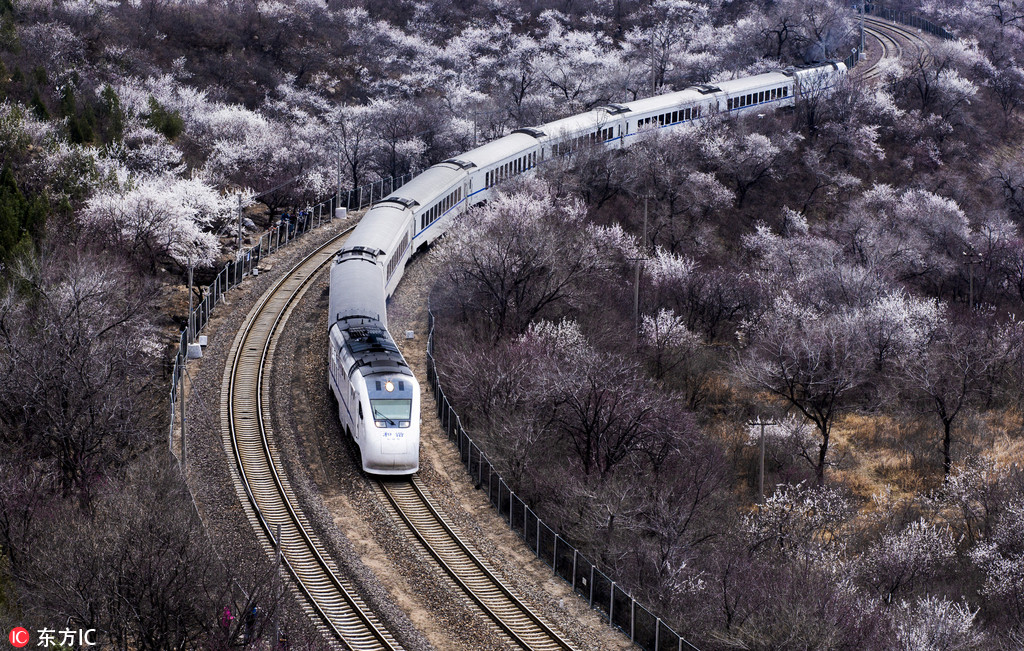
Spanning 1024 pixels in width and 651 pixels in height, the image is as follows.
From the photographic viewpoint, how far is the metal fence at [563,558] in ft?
104

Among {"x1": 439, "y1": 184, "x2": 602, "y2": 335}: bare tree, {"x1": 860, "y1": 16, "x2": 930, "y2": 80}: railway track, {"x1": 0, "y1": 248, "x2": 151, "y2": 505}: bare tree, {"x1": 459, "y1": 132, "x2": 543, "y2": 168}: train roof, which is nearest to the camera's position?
{"x1": 0, "y1": 248, "x2": 151, "y2": 505}: bare tree

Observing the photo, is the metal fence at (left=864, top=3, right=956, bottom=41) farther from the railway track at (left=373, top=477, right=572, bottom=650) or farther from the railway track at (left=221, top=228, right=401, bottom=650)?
the railway track at (left=373, top=477, right=572, bottom=650)

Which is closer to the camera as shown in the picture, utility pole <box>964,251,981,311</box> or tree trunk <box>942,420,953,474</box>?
tree trunk <box>942,420,953,474</box>

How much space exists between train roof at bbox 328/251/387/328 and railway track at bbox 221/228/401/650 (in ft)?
13.6

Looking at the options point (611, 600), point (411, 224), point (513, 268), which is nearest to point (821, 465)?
point (611, 600)

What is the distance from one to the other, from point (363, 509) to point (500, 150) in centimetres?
3621

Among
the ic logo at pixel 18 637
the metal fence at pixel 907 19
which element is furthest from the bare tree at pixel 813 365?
the metal fence at pixel 907 19

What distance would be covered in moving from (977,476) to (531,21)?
81547 millimetres

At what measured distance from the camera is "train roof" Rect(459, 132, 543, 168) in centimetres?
6681

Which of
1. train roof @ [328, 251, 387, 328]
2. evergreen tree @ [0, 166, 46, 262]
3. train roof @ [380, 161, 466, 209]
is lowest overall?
train roof @ [328, 251, 387, 328]

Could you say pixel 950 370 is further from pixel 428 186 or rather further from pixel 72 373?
pixel 72 373

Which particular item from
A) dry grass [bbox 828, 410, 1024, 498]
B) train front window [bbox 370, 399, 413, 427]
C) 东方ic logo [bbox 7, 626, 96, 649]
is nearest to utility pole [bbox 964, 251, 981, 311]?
dry grass [bbox 828, 410, 1024, 498]

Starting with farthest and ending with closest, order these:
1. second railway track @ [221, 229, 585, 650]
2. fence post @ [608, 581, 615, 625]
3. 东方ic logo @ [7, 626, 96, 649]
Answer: fence post @ [608, 581, 615, 625], second railway track @ [221, 229, 585, 650], 东方ic logo @ [7, 626, 96, 649]

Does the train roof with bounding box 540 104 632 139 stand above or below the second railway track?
above
